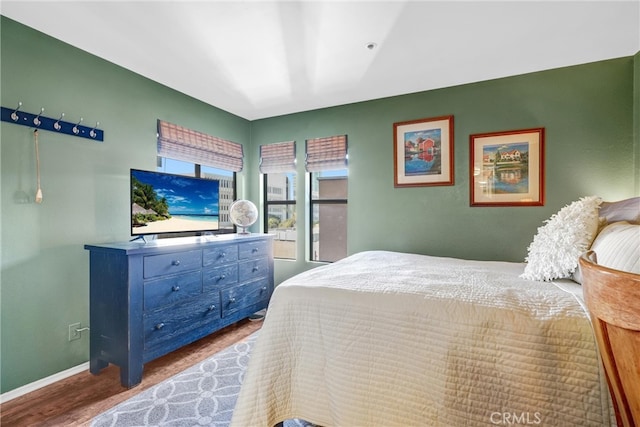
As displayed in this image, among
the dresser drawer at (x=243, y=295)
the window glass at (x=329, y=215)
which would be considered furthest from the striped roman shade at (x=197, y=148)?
the dresser drawer at (x=243, y=295)

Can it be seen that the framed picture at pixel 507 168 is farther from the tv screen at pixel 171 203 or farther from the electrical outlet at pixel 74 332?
the electrical outlet at pixel 74 332

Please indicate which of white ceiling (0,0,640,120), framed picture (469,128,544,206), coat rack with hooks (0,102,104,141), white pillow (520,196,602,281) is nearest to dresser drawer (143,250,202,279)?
coat rack with hooks (0,102,104,141)

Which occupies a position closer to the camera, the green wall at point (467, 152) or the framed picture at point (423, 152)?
the green wall at point (467, 152)

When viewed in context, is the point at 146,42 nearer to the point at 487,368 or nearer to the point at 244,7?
the point at 244,7

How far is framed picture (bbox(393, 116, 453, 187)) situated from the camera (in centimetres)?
291

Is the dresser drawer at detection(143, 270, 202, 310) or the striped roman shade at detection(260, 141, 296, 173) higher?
the striped roman shade at detection(260, 141, 296, 173)

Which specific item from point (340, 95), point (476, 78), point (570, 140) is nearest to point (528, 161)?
point (570, 140)

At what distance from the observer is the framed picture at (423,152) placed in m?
2.91

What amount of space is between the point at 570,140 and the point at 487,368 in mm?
2452

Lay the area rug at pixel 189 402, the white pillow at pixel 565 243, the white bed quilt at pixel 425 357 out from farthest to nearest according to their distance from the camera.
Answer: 1. the area rug at pixel 189 402
2. the white pillow at pixel 565 243
3. the white bed quilt at pixel 425 357

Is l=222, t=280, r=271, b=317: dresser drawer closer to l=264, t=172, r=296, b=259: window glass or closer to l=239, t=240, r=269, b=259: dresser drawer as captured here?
l=239, t=240, r=269, b=259: dresser drawer

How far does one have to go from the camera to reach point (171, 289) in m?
2.23

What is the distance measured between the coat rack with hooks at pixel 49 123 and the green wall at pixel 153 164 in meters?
0.05

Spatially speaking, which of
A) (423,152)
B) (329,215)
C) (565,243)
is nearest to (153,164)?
(329,215)
